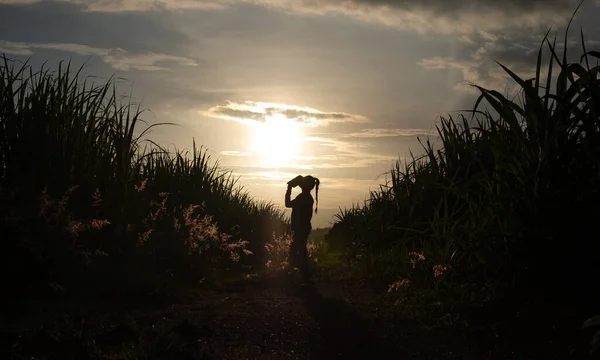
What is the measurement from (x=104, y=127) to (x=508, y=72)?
5563 mm

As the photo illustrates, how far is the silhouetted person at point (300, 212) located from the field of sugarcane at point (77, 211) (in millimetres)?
2252

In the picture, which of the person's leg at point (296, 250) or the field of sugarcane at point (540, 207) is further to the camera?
the person's leg at point (296, 250)

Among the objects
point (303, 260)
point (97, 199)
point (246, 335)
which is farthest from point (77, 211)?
point (303, 260)

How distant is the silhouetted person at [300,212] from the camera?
11977 mm

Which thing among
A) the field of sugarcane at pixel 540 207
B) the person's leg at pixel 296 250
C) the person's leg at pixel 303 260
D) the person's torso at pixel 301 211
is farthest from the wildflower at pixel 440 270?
the person's torso at pixel 301 211

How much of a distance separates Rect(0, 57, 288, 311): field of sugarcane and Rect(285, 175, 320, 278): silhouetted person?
7.39 ft

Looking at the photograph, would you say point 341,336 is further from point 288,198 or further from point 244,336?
point 288,198

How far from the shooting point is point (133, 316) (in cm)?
561

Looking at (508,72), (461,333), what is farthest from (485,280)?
(508,72)

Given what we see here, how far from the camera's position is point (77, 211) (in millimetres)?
7258

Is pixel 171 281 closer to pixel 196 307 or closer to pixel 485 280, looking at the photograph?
pixel 196 307

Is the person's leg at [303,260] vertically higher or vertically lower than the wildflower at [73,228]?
lower

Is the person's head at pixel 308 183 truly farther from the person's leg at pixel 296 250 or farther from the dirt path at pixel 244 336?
the dirt path at pixel 244 336

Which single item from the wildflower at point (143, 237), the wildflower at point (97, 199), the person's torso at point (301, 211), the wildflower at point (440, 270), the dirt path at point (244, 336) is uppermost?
the person's torso at point (301, 211)
